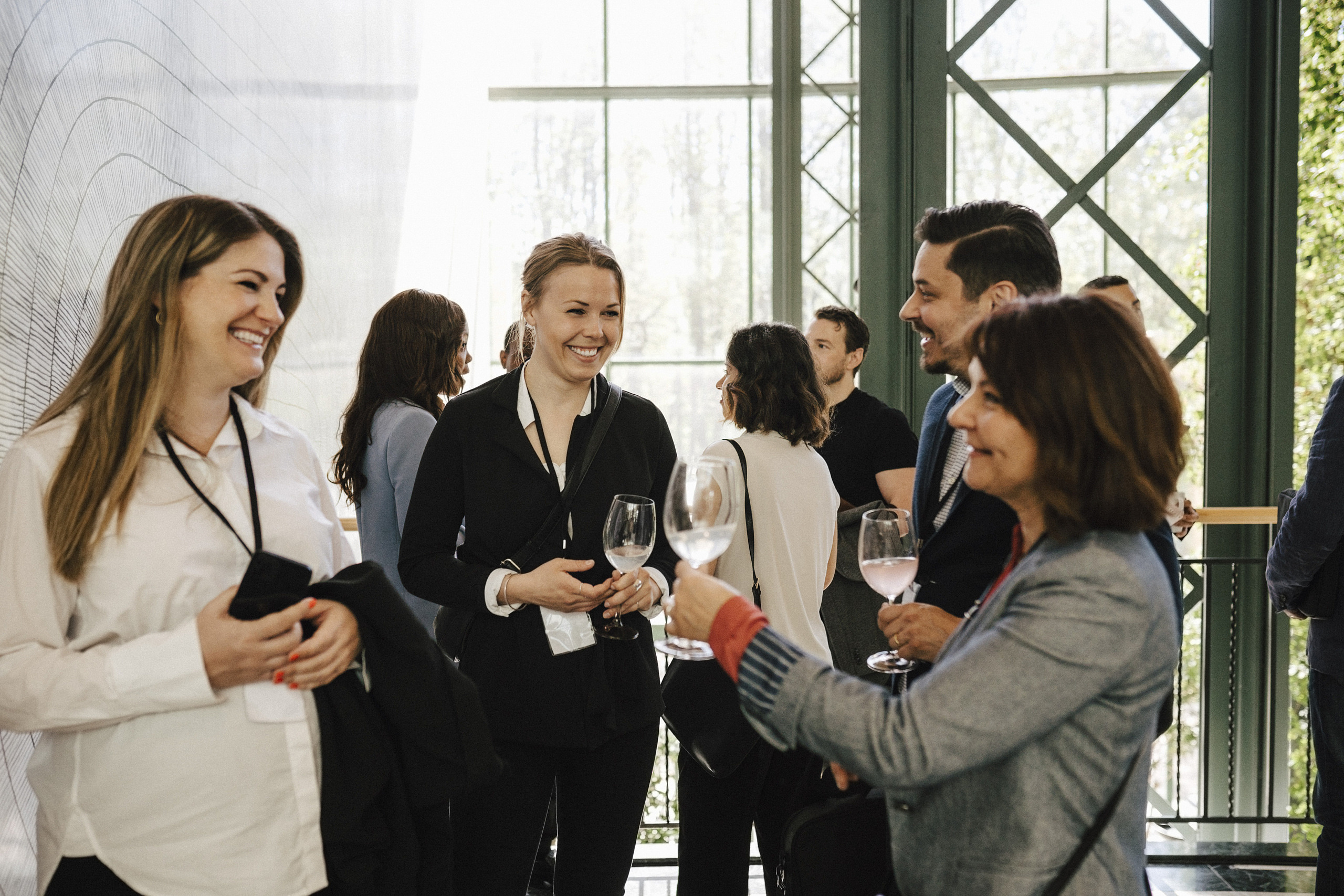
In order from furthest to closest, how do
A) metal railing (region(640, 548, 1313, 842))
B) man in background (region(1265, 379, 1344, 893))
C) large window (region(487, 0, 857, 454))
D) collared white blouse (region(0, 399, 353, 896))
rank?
1. large window (region(487, 0, 857, 454))
2. metal railing (region(640, 548, 1313, 842))
3. man in background (region(1265, 379, 1344, 893))
4. collared white blouse (region(0, 399, 353, 896))

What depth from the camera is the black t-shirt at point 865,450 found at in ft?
10.9

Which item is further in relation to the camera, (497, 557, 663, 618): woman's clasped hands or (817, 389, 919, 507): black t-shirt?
(817, 389, 919, 507): black t-shirt

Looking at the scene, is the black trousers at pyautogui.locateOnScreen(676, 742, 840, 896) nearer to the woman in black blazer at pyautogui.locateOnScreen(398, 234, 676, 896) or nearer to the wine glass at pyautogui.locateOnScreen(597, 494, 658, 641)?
the woman in black blazer at pyautogui.locateOnScreen(398, 234, 676, 896)

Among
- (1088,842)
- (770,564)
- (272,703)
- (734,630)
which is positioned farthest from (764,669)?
(770,564)

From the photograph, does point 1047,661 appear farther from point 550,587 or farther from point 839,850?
point 550,587

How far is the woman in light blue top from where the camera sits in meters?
2.77

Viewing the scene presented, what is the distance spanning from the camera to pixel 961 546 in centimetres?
175

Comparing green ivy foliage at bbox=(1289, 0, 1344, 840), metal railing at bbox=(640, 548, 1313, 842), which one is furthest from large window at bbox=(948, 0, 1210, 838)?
green ivy foliage at bbox=(1289, 0, 1344, 840)

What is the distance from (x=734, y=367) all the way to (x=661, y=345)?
498 cm

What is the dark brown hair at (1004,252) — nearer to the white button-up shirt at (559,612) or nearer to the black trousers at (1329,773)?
the white button-up shirt at (559,612)

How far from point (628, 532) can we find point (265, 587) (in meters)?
0.66

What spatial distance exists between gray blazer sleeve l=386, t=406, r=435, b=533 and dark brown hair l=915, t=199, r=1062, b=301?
141 centimetres

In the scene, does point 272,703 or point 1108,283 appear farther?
point 1108,283

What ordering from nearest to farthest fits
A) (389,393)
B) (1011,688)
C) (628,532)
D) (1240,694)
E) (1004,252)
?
(1011,688)
(628,532)
(1004,252)
(389,393)
(1240,694)
